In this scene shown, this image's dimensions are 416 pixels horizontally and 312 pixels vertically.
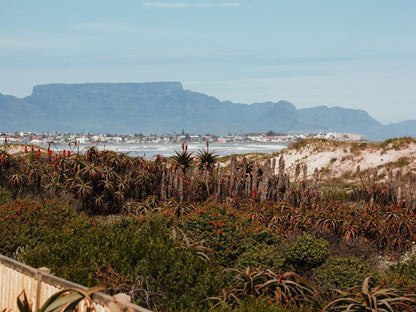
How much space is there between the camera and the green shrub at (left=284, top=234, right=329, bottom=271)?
11.2m

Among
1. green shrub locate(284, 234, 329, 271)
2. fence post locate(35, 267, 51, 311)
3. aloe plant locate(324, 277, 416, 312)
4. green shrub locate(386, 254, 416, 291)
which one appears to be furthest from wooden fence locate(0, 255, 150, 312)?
green shrub locate(284, 234, 329, 271)

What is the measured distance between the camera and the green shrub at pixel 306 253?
11.2m

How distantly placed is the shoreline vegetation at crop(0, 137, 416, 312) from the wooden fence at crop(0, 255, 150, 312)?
0.62m


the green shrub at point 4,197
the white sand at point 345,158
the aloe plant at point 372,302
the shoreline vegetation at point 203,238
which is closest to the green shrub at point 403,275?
the shoreline vegetation at point 203,238

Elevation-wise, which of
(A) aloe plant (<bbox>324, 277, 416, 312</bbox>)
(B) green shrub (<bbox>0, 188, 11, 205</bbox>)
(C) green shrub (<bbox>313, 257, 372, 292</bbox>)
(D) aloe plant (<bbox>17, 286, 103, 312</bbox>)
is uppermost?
(D) aloe plant (<bbox>17, 286, 103, 312</bbox>)

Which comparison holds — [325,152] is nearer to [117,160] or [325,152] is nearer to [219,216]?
[117,160]

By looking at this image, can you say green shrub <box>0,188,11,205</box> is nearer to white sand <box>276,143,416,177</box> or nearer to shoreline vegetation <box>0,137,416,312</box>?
shoreline vegetation <box>0,137,416,312</box>

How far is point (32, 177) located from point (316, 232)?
11.0 meters

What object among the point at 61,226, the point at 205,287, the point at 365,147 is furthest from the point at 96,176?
the point at 365,147

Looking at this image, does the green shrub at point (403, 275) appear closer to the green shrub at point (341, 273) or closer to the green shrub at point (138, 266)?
the green shrub at point (341, 273)

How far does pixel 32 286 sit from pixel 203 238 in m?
4.68

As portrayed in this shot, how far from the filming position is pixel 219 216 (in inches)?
465

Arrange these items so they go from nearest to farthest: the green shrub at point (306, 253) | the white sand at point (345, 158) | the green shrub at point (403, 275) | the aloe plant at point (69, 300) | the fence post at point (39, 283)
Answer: the aloe plant at point (69, 300), the fence post at point (39, 283), the green shrub at point (403, 275), the green shrub at point (306, 253), the white sand at point (345, 158)

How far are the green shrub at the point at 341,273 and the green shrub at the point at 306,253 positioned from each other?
507 millimetres
